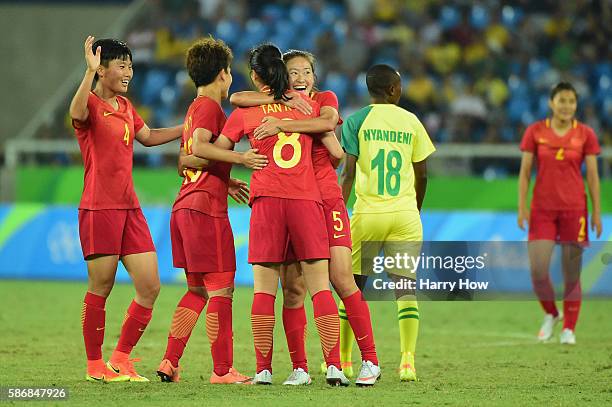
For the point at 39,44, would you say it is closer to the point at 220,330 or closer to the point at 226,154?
the point at 220,330

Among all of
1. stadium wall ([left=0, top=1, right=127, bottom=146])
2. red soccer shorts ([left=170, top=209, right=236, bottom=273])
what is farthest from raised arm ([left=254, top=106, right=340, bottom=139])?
stadium wall ([left=0, top=1, right=127, bottom=146])

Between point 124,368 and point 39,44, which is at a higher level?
point 39,44

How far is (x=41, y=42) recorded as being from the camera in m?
25.2

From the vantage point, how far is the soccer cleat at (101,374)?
7613 mm

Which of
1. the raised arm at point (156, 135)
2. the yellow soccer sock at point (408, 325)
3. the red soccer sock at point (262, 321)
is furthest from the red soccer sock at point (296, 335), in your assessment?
the raised arm at point (156, 135)

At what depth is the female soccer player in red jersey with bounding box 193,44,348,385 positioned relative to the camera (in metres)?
7.17

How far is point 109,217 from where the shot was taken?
764 cm

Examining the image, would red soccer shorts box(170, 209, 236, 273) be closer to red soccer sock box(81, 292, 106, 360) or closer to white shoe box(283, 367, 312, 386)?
red soccer sock box(81, 292, 106, 360)

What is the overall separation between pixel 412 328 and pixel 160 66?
592 inches

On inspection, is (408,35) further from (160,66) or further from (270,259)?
(270,259)

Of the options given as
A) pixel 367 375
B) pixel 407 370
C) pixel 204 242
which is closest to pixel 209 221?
pixel 204 242

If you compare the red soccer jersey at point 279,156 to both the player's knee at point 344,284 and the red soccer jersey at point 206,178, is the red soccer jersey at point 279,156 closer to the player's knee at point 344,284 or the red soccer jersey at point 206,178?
the red soccer jersey at point 206,178

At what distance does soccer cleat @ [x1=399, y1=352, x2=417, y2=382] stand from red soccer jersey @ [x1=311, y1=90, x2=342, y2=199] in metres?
1.23

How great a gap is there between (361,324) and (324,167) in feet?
3.53
